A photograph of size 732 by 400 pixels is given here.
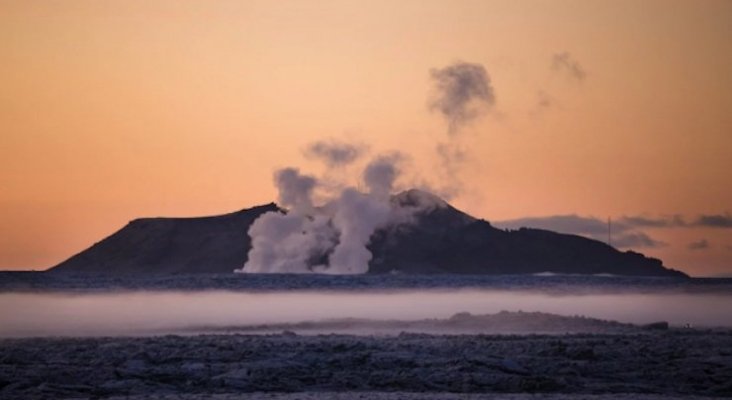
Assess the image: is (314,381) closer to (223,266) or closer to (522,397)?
(522,397)

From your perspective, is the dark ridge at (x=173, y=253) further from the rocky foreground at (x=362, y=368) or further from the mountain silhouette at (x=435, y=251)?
the rocky foreground at (x=362, y=368)

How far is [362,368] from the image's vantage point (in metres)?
23.4

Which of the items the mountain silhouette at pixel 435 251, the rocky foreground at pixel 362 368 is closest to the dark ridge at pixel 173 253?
the mountain silhouette at pixel 435 251

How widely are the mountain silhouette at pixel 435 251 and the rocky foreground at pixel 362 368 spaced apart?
137833 millimetres

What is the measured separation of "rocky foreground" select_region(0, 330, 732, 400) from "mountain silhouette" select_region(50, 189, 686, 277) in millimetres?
137833

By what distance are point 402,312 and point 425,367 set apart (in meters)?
23.3

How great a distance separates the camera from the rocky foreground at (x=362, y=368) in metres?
21.2

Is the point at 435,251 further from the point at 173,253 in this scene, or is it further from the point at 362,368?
the point at 362,368

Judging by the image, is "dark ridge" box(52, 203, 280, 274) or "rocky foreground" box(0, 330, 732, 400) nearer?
"rocky foreground" box(0, 330, 732, 400)

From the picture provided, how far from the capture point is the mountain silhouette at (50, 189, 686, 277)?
173250mm

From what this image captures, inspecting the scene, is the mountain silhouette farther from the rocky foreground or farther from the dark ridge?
the rocky foreground

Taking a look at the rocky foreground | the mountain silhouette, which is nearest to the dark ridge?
the mountain silhouette

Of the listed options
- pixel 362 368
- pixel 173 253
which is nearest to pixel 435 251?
pixel 173 253

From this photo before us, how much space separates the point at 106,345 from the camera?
88.0ft
